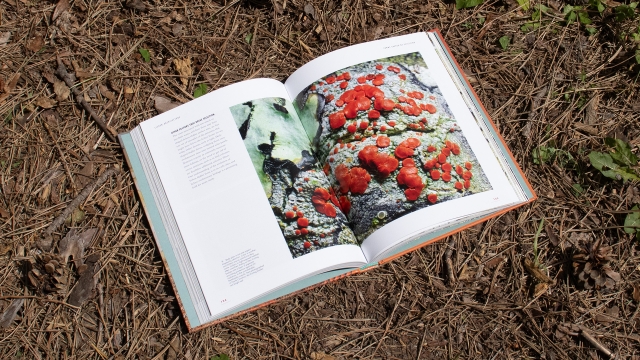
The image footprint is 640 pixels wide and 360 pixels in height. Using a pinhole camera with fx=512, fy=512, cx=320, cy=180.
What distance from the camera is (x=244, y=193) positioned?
1.57 meters

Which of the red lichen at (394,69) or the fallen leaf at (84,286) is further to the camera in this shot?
the red lichen at (394,69)

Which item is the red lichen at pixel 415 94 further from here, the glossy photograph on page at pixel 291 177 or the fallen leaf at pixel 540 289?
the fallen leaf at pixel 540 289

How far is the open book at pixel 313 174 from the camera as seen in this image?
4.96 feet

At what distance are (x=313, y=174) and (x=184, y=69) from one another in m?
0.64

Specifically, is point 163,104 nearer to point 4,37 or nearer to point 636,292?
point 4,37

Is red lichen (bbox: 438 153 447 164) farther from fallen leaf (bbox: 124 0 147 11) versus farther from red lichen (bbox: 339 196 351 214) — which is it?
fallen leaf (bbox: 124 0 147 11)

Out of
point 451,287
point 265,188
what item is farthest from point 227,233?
point 451,287

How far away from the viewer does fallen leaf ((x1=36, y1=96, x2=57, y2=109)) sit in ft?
5.74

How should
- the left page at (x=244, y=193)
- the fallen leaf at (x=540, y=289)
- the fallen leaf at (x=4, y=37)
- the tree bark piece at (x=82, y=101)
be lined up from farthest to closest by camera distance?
the fallen leaf at (x=4, y=37), the tree bark piece at (x=82, y=101), the fallen leaf at (x=540, y=289), the left page at (x=244, y=193)

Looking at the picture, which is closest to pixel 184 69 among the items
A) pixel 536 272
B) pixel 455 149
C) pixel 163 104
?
pixel 163 104

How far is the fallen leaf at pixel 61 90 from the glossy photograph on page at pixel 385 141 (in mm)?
799

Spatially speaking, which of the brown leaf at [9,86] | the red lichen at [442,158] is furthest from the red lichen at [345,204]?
the brown leaf at [9,86]

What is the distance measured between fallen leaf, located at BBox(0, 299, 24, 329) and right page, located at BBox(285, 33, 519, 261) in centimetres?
102

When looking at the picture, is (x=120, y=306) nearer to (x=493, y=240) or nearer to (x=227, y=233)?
(x=227, y=233)
